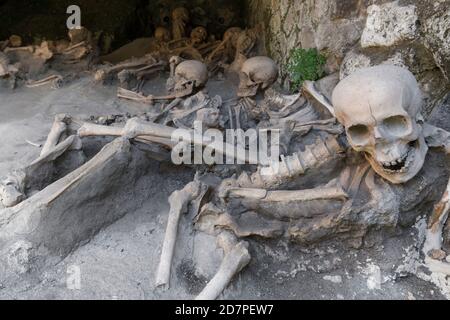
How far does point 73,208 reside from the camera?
245 cm

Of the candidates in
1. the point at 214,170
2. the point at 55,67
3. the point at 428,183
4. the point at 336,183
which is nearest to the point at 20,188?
the point at 214,170

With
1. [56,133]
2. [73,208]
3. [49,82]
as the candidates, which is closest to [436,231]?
[73,208]

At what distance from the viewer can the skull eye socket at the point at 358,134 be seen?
7.20 feet

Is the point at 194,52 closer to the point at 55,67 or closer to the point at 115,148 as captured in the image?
the point at 55,67

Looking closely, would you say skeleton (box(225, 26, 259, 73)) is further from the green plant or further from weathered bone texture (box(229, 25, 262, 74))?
the green plant

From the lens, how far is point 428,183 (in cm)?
241

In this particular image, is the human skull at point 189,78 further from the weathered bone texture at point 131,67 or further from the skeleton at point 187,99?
the weathered bone texture at point 131,67

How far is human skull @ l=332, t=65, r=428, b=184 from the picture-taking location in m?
2.04

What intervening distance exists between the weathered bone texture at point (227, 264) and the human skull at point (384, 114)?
2.59ft

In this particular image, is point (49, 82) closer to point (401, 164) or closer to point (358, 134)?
point (358, 134)

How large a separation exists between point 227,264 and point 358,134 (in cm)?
92

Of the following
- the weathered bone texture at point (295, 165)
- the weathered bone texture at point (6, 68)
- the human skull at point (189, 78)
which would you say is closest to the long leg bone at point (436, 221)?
the weathered bone texture at point (295, 165)

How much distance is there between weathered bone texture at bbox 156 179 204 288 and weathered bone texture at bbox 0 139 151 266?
0.35 m

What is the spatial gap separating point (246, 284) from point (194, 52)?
11.3ft
